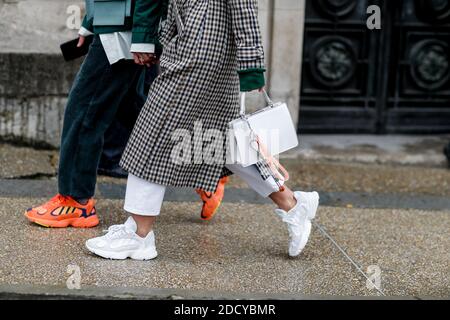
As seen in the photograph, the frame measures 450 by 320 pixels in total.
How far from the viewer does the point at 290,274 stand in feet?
15.0

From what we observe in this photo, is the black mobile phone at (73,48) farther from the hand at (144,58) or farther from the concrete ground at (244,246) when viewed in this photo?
the concrete ground at (244,246)

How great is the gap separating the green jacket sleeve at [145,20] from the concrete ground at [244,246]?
114cm

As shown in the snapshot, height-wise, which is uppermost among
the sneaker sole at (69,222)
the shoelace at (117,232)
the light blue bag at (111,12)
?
the light blue bag at (111,12)

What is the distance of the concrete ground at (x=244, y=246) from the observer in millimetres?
4328

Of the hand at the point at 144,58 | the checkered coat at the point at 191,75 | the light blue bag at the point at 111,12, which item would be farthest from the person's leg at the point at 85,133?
the checkered coat at the point at 191,75

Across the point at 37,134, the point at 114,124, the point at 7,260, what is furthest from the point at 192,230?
the point at 37,134

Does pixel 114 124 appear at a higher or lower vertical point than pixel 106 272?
higher

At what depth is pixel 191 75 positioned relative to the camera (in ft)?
14.4

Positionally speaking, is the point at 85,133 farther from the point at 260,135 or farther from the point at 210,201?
the point at 260,135

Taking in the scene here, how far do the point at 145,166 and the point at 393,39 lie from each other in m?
4.01

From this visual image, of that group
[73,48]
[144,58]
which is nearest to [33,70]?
[73,48]

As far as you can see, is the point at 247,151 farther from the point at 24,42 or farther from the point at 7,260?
the point at 24,42
